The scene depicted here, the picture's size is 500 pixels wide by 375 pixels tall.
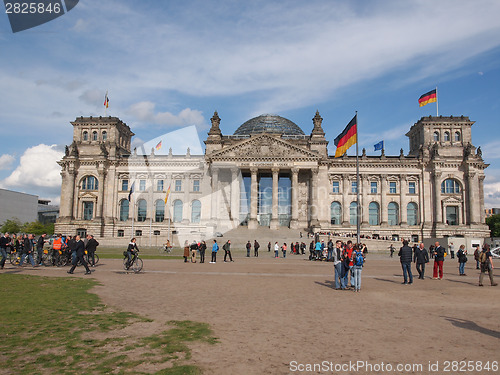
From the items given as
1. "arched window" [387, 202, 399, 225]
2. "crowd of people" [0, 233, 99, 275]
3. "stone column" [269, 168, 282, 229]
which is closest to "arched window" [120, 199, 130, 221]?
"stone column" [269, 168, 282, 229]

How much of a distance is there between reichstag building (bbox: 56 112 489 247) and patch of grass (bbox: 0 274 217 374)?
188ft

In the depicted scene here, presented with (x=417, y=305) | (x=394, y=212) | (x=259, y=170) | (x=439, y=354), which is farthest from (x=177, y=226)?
(x=439, y=354)

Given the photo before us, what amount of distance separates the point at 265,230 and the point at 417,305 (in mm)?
52455

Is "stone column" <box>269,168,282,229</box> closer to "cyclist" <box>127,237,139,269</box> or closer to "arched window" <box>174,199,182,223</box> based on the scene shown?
"arched window" <box>174,199,182,223</box>

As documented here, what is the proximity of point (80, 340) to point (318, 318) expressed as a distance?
645 centimetres

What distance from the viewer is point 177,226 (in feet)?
250

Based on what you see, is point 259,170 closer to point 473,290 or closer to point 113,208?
point 113,208

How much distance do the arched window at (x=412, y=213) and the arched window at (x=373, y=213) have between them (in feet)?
18.0

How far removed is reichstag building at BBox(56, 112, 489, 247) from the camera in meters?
71.7

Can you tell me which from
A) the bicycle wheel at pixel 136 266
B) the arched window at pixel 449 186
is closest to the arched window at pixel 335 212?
the arched window at pixel 449 186

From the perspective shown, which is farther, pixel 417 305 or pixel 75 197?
pixel 75 197

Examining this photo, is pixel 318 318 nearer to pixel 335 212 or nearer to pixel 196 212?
pixel 335 212

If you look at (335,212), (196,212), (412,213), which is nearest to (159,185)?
(196,212)

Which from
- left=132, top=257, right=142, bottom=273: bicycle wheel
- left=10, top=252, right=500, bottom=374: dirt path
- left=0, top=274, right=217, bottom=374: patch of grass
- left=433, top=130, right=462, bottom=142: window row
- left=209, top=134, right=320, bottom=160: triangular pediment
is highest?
left=433, top=130, right=462, bottom=142: window row
